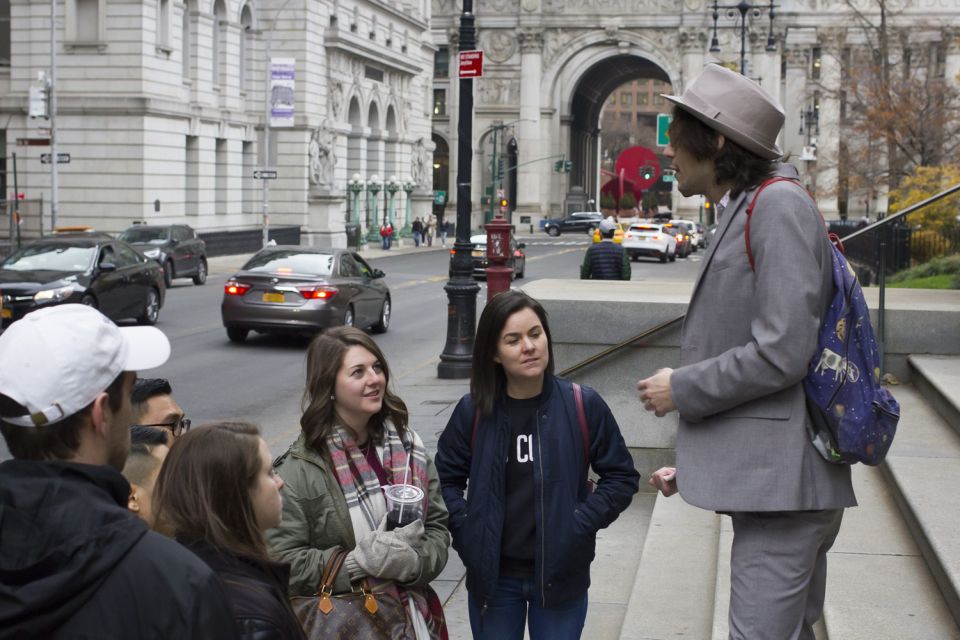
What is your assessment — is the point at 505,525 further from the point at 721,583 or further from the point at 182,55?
the point at 182,55

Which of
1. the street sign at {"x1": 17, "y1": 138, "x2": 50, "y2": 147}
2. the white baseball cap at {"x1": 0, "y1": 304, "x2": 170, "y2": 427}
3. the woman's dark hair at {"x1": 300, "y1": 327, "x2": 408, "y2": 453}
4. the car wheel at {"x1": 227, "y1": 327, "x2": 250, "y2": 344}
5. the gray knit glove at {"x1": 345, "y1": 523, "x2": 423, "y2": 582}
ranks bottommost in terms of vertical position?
the car wheel at {"x1": 227, "y1": 327, "x2": 250, "y2": 344}

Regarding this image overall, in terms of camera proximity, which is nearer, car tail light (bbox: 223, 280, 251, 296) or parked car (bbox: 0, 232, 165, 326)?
car tail light (bbox: 223, 280, 251, 296)

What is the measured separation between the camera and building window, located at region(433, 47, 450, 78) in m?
106

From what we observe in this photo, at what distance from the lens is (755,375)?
3.68 m

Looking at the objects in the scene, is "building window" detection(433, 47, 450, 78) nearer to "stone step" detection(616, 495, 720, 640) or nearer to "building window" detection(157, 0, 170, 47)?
"building window" detection(157, 0, 170, 47)

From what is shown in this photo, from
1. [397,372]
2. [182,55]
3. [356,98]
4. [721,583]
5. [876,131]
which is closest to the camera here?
[721,583]

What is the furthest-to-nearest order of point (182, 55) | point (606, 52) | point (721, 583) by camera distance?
point (606, 52), point (182, 55), point (721, 583)

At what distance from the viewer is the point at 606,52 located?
10006 cm

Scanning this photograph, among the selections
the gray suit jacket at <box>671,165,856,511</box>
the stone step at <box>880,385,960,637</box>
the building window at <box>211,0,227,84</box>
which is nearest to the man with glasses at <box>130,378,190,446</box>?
the gray suit jacket at <box>671,165,856,511</box>

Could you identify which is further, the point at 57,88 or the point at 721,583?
the point at 57,88

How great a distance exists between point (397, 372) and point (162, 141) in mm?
29481

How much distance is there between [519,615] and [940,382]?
4.98 meters

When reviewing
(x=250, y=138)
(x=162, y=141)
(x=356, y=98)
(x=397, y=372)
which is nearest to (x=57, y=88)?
(x=162, y=141)

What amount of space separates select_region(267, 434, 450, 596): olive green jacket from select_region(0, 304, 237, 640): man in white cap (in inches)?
65.0
